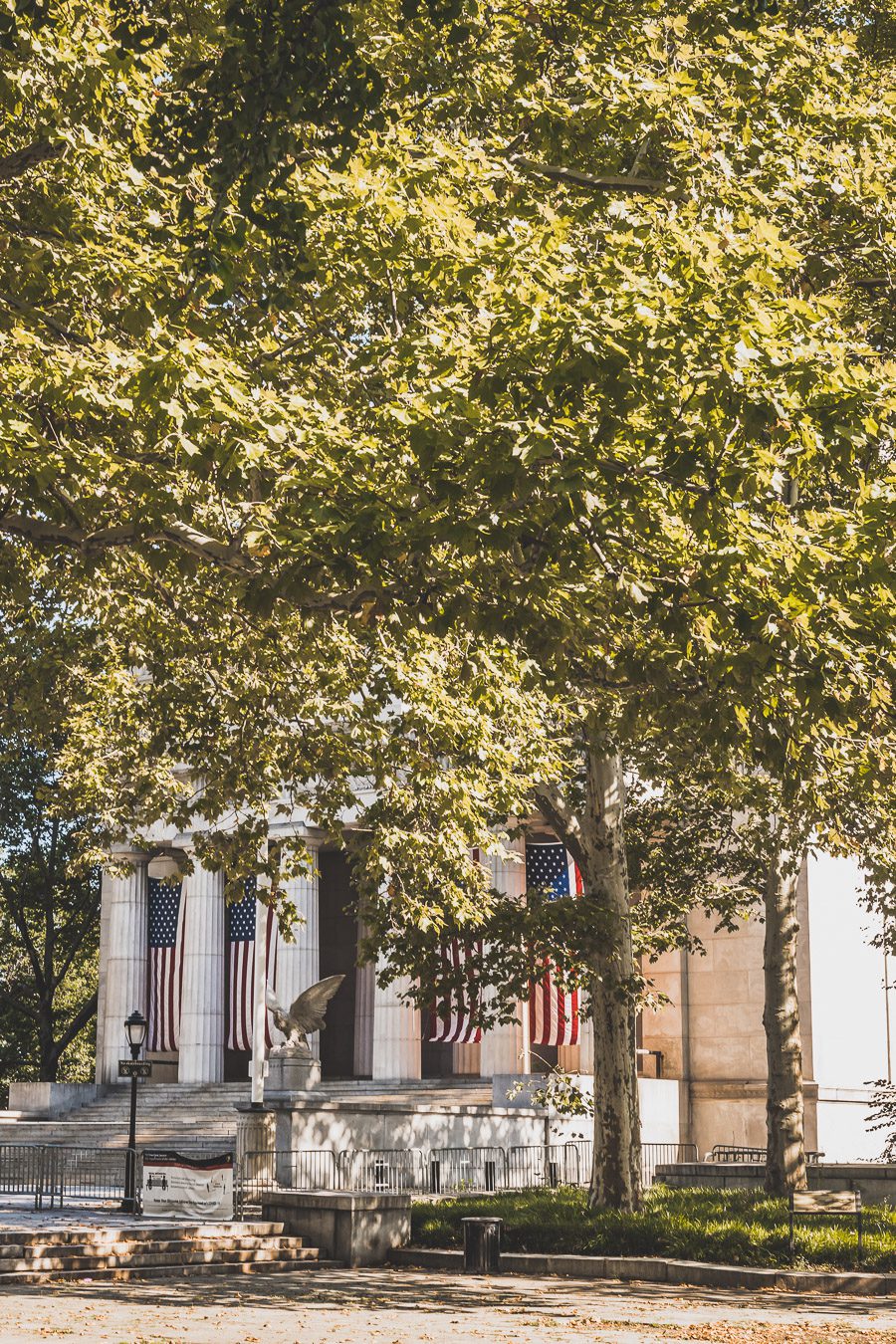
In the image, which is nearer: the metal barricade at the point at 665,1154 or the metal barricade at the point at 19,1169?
the metal barricade at the point at 19,1169

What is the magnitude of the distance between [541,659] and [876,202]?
6273 millimetres

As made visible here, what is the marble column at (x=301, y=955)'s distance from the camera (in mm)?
47250

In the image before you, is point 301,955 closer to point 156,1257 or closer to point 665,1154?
point 665,1154

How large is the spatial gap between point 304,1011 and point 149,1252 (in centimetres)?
2001

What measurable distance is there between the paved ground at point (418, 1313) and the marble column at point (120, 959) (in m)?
32.3

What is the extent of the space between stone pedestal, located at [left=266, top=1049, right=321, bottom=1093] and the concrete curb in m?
18.9

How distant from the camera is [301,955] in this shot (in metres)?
48.1

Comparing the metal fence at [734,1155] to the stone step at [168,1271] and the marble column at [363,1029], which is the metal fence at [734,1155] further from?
the stone step at [168,1271]

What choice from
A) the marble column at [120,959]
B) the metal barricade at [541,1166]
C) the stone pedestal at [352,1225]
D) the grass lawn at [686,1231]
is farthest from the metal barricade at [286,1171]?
the marble column at [120,959]

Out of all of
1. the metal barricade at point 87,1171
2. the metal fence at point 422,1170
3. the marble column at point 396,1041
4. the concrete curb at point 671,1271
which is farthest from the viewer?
the marble column at point 396,1041

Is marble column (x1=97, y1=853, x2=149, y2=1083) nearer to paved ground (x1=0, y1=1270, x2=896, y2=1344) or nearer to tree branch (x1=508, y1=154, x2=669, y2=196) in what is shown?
paved ground (x1=0, y1=1270, x2=896, y2=1344)

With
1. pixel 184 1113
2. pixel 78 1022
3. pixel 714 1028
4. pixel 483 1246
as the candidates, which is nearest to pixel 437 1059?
pixel 184 1113

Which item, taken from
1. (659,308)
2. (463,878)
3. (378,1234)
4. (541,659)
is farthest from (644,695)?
(378,1234)

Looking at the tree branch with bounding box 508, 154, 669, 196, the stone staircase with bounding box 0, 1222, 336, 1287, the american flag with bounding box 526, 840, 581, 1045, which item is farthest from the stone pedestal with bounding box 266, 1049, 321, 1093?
the tree branch with bounding box 508, 154, 669, 196
